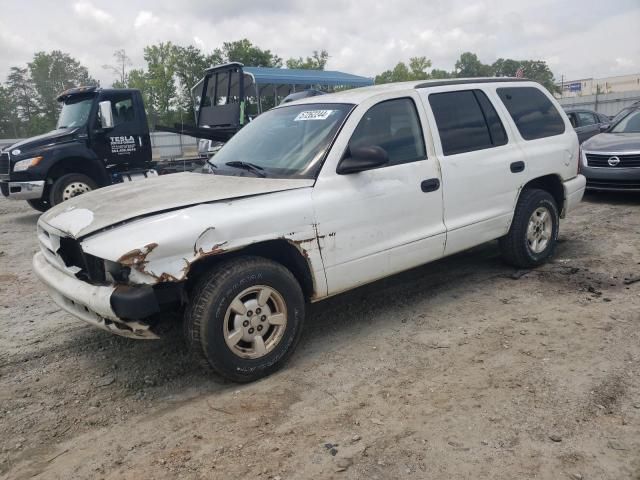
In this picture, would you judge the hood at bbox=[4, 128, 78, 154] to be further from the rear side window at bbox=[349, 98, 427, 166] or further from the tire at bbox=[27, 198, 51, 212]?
the rear side window at bbox=[349, 98, 427, 166]

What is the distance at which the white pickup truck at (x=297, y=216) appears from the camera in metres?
2.95

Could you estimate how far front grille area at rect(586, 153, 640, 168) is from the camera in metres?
8.02

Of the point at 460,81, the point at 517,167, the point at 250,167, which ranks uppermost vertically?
the point at 460,81

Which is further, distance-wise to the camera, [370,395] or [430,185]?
[430,185]

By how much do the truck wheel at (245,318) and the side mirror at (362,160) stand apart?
0.84m

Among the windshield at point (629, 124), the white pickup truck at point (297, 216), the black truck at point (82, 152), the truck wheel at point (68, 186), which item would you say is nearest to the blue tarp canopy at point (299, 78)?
the black truck at point (82, 152)

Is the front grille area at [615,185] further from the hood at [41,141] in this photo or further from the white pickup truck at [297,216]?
the hood at [41,141]

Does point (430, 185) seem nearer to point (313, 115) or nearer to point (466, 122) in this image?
point (466, 122)

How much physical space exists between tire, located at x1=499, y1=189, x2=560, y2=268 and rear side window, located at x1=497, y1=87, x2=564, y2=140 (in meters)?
0.60

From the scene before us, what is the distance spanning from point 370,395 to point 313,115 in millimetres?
Answer: 2156

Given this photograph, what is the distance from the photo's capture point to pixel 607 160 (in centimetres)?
835

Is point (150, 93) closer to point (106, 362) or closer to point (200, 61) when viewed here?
point (200, 61)

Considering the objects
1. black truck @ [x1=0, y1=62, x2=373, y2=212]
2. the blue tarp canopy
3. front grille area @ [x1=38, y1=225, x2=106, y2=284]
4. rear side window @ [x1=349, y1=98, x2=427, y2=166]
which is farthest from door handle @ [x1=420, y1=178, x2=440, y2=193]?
the blue tarp canopy

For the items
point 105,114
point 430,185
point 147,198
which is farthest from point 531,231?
point 105,114
